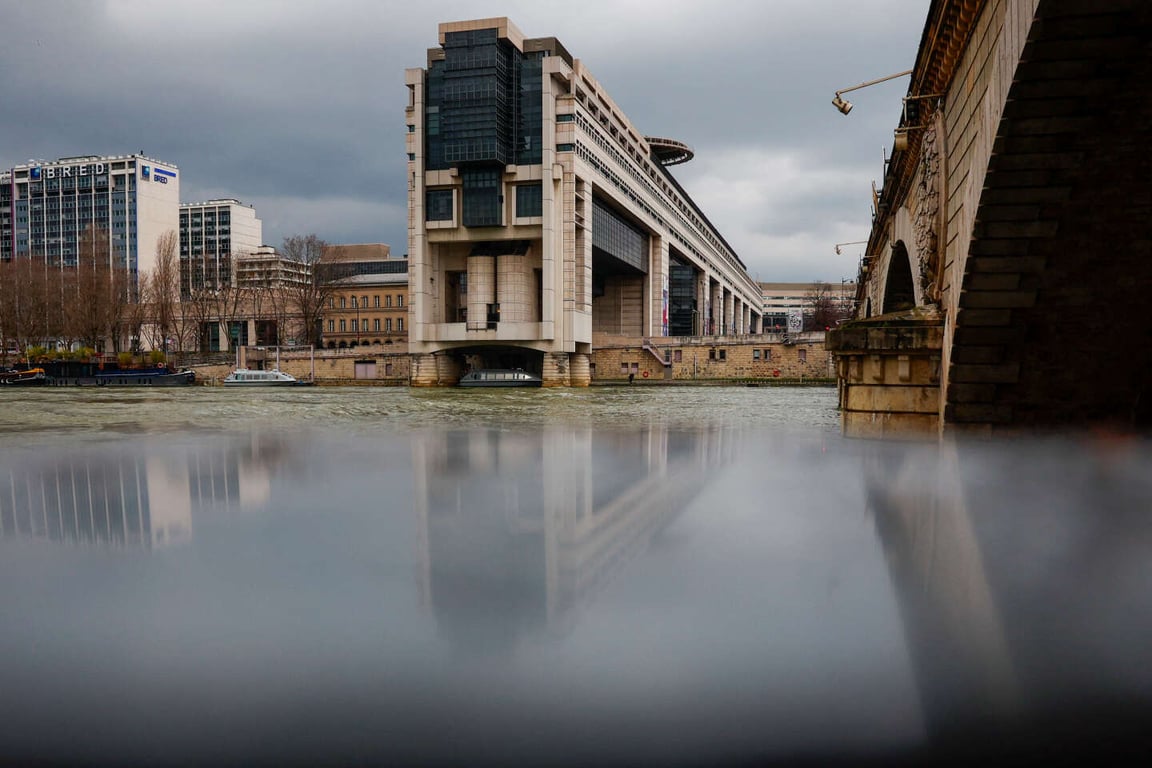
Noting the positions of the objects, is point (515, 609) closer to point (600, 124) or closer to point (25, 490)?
point (25, 490)

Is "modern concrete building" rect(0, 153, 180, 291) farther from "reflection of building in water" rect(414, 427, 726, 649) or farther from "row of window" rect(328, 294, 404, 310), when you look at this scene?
"reflection of building in water" rect(414, 427, 726, 649)

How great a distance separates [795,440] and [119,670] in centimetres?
1657

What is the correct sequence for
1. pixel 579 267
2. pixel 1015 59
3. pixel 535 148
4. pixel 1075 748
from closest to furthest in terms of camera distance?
pixel 1075 748 → pixel 1015 59 → pixel 535 148 → pixel 579 267

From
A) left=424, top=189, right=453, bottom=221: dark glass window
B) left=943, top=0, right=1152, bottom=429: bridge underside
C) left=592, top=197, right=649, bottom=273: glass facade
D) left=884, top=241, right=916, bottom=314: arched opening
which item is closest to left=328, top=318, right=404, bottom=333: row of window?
left=592, top=197, right=649, bottom=273: glass facade

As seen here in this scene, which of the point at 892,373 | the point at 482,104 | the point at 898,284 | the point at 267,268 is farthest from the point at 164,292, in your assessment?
the point at 892,373

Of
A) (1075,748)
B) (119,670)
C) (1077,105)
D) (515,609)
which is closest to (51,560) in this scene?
(119,670)

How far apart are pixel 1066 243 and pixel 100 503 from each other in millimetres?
13071

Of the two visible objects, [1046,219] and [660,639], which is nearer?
[660,639]

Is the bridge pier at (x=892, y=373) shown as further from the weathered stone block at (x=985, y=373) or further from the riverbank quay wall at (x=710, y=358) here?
the riverbank quay wall at (x=710, y=358)

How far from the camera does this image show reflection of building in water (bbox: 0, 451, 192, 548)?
8719 millimetres

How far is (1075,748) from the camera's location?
14.2 ft

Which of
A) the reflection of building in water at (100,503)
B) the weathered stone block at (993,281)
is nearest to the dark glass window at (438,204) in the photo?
the reflection of building in water at (100,503)

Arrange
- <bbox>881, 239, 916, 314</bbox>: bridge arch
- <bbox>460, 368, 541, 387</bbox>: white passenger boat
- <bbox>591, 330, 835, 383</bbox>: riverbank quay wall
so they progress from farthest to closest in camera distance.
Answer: <bbox>591, 330, 835, 383</bbox>: riverbank quay wall
<bbox>460, 368, 541, 387</bbox>: white passenger boat
<bbox>881, 239, 916, 314</bbox>: bridge arch

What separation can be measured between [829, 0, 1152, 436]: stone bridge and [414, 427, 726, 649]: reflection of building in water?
417 cm
